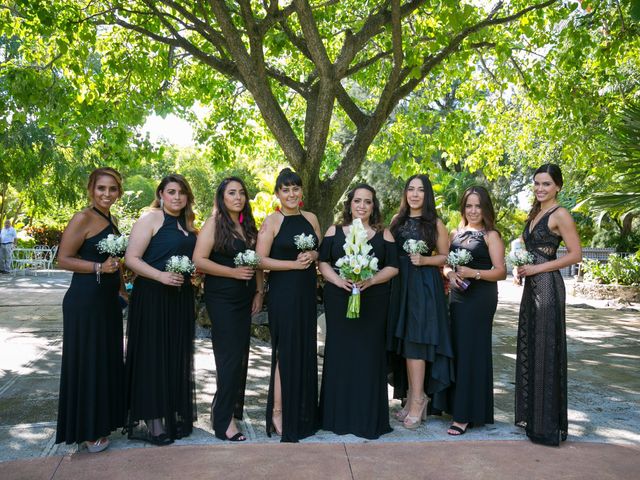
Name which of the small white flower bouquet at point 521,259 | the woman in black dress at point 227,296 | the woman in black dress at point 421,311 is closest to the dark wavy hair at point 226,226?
the woman in black dress at point 227,296

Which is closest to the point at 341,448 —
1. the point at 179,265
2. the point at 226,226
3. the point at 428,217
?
the point at 179,265

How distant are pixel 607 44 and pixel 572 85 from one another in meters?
1.09

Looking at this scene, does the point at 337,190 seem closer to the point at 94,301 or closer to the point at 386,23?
the point at 386,23

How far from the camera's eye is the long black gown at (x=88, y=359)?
4.43m

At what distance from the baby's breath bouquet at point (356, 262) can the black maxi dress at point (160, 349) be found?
132 centimetres

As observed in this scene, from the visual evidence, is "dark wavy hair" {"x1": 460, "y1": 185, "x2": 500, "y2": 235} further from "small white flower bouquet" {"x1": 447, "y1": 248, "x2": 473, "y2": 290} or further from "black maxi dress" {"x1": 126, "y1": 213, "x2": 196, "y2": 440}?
"black maxi dress" {"x1": 126, "y1": 213, "x2": 196, "y2": 440}

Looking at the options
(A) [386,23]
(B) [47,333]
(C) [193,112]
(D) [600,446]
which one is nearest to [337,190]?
A: (A) [386,23]

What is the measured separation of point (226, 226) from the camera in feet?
16.1

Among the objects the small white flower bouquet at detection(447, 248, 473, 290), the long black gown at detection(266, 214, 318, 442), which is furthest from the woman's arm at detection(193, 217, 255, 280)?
the small white flower bouquet at detection(447, 248, 473, 290)

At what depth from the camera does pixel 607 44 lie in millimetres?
8656

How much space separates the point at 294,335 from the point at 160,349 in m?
1.11

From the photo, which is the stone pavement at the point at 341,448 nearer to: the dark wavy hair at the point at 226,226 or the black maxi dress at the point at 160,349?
the black maxi dress at the point at 160,349

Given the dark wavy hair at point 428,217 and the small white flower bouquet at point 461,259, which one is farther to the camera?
the dark wavy hair at point 428,217

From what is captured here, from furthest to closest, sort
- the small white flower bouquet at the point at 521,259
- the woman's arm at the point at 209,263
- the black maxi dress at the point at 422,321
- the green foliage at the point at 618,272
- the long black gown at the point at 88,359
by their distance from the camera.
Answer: the green foliage at the point at 618,272 < the black maxi dress at the point at 422,321 < the small white flower bouquet at the point at 521,259 < the woman's arm at the point at 209,263 < the long black gown at the point at 88,359
